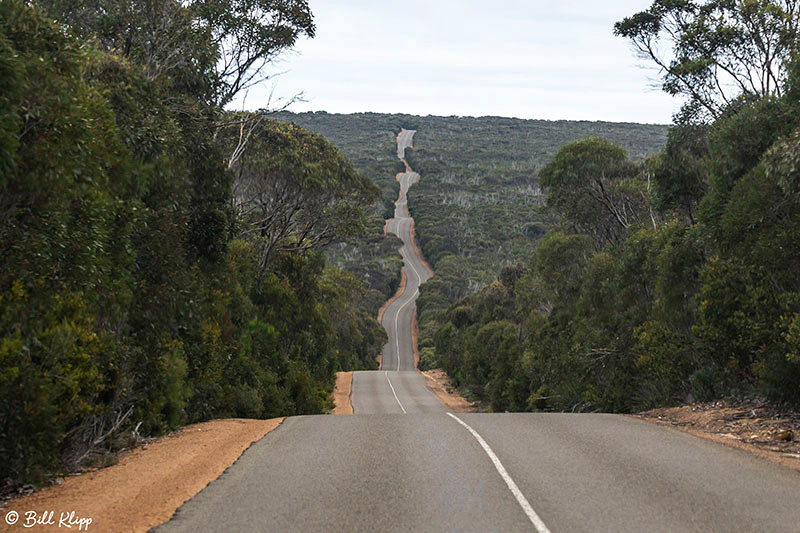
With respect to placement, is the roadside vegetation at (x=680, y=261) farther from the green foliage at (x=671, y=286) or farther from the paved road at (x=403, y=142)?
the paved road at (x=403, y=142)

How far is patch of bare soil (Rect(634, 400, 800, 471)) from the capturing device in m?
11.3

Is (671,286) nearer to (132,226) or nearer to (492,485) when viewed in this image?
(492,485)

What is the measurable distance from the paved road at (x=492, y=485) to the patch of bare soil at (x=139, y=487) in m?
0.33

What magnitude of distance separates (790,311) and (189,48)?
1588 cm

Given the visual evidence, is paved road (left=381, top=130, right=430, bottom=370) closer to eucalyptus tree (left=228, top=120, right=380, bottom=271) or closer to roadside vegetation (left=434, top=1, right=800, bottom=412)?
roadside vegetation (left=434, top=1, right=800, bottom=412)

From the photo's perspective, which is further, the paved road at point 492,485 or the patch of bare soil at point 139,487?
the patch of bare soil at point 139,487

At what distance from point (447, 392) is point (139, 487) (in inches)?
1782

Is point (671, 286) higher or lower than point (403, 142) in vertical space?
lower

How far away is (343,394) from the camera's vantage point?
46.9m

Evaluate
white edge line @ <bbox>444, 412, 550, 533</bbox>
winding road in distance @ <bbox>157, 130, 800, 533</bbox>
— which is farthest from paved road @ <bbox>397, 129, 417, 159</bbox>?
white edge line @ <bbox>444, 412, 550, 533</bbox>

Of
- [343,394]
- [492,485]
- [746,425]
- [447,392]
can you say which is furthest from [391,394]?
[492,485]

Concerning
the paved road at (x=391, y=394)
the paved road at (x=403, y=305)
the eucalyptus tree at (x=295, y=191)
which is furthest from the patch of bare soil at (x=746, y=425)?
the paved road at (x=403, y=305)

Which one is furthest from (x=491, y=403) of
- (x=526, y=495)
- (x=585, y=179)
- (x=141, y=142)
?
(x=526, y=495)

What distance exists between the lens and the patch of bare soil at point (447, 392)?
43.6m
